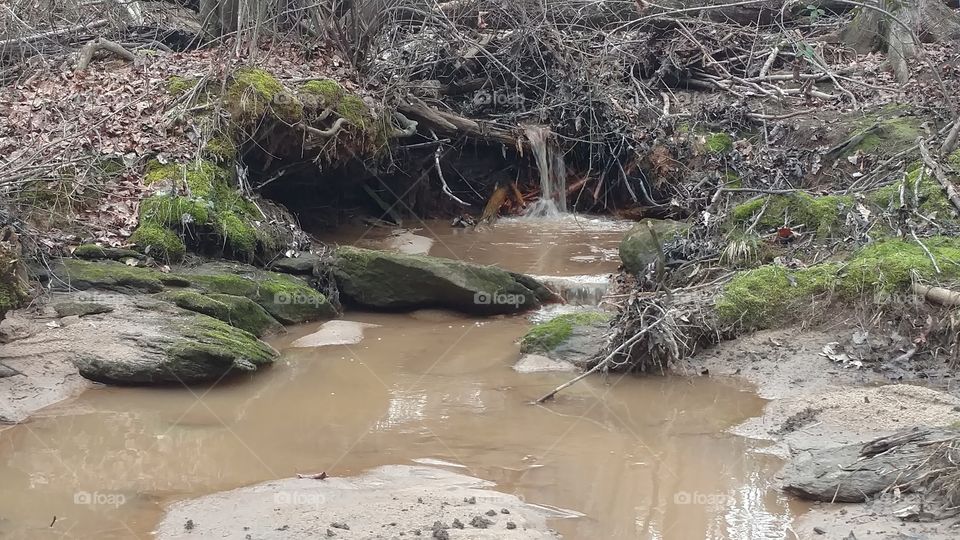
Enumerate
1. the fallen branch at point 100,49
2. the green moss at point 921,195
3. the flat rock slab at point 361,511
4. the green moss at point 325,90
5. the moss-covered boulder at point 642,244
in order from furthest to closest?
the fallen branch at point 100,49 → the green moss at point 325,90 → the moss-covered boulder at point 642,244 → the green moss at point 921,195 → the flat rock slab at point 361,511

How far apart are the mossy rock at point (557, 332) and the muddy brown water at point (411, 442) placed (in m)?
0.22

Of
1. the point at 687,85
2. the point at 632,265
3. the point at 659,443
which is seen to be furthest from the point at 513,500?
the point at 687,85

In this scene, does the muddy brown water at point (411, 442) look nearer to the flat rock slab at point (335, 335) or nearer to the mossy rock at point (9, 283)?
the flat rock slab at point (335, 335)

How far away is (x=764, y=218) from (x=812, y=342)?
2163 mm

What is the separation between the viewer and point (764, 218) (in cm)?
938

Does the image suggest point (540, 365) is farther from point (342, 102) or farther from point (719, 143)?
point (719, 143)

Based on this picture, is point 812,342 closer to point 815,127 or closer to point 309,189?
point 815,127

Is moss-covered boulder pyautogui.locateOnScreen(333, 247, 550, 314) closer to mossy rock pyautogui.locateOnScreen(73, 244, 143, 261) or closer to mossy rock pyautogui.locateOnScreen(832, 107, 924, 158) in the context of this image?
mossy rock pyautogui.locateOnScreen(73, 244, 143, 261)
